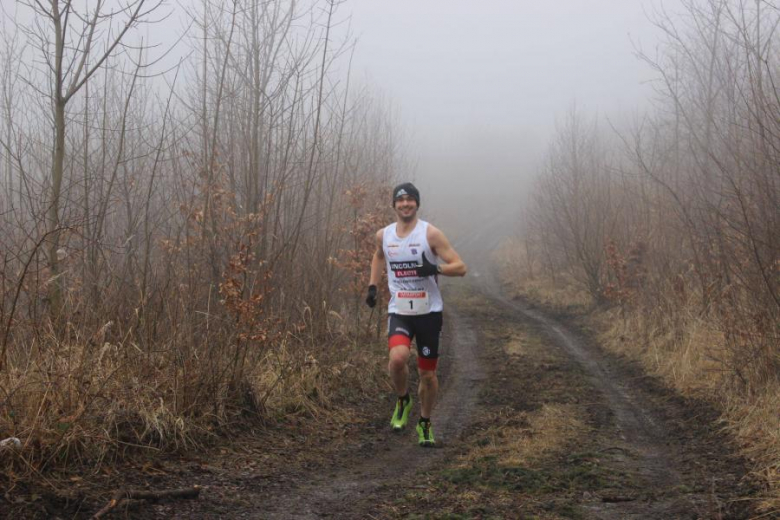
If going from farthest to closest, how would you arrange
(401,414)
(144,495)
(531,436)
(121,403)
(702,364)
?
(702,364)
(401,414)
(531,436)
(121,403)
(144,495)

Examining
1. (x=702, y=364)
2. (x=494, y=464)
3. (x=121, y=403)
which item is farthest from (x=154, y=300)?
(x=702, y=364)

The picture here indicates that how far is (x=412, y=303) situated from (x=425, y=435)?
112 cm

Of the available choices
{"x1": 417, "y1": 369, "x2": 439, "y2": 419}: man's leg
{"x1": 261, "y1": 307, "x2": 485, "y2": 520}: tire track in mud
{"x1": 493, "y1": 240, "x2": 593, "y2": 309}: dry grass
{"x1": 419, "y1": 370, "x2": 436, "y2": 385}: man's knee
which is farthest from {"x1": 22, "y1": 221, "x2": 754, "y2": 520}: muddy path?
{"x1": 493, "y1": 240, "x2": 593, "y2": 309}: dry grass

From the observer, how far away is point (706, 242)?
27.6ft

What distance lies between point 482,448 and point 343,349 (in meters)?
2.79

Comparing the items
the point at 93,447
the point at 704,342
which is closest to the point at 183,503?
the point at 93,447

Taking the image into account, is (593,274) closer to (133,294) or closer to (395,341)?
(395,341)

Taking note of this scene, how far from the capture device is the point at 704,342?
347 inches

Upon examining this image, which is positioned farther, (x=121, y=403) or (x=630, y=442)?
(x=630, y=442)

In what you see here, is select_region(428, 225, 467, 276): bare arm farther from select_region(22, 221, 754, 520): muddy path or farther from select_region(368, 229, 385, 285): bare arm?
select_region(22, 221, 754, 520): muddy path

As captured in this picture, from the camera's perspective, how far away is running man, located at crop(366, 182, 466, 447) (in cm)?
575

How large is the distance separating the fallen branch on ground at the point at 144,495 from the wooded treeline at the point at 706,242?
3501 millimetres

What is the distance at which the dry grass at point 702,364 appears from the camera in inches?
204

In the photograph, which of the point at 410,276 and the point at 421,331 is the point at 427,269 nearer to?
the point at 410,276
